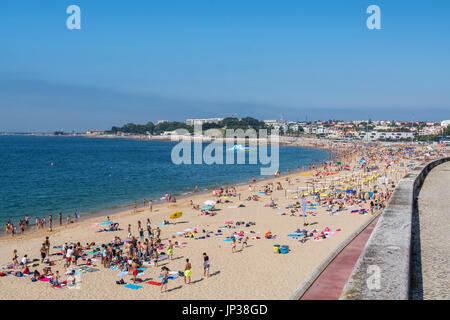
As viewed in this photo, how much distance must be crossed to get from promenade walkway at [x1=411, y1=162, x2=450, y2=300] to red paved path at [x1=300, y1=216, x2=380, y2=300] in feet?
4.49

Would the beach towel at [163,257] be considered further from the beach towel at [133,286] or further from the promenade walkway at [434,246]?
the promenade walkway at [434,246]

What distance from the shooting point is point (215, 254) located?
14.9m

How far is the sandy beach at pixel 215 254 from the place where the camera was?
11.3m

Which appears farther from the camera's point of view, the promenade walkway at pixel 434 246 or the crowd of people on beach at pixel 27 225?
the crowd of people on beach at pixel 27 225

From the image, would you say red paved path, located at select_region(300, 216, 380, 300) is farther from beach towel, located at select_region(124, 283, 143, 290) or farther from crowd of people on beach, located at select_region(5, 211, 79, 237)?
crowd of people on beach, located at select_region(5, 211, 79, 237)

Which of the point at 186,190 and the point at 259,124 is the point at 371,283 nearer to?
the point at 186,190

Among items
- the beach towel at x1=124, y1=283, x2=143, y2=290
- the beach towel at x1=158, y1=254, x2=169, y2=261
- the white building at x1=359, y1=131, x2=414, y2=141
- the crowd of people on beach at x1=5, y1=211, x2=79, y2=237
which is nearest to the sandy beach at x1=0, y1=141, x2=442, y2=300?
the beach towel at x1=124, y1=283, x2=143, y2=290

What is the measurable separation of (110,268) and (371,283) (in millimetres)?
10550

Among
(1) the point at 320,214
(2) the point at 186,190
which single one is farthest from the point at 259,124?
(1) the point at 320,214

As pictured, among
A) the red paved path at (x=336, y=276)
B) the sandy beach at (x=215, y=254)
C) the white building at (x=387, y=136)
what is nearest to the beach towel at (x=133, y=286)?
the sandy beach at (x=215, y=254)

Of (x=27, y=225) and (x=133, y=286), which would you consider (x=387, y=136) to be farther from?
(x=133, y=286)

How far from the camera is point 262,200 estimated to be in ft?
91.9

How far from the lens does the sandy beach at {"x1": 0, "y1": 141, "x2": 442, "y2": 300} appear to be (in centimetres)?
1126

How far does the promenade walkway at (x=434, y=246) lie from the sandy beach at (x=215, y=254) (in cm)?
380
